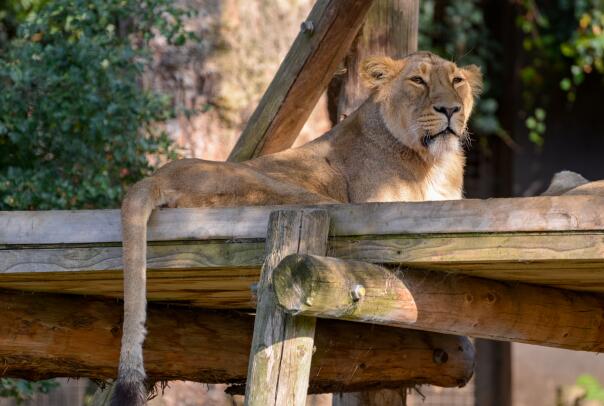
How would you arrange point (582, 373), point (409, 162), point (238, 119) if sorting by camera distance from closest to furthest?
1. point (409, 162)
2. point (238, 119)
3. point (582, 373)

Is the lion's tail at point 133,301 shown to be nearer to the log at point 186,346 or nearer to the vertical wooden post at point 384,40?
the log at point 186,346

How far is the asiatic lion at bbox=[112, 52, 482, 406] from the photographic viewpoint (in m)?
3.95

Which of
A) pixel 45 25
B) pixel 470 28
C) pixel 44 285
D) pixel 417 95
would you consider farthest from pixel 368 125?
pixel 470 28

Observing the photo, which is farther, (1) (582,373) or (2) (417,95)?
(1) (582,373)

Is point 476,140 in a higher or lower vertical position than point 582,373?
higher

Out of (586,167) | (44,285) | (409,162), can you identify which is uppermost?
(586,167)

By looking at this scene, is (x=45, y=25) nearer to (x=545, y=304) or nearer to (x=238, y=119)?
(x=238, y=119)

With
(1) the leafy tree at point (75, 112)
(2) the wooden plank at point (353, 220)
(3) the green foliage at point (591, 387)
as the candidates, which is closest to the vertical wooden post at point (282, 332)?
(2) the wooden plank at point (353, 220)

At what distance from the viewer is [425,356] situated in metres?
5.15

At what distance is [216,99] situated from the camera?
6941 mm

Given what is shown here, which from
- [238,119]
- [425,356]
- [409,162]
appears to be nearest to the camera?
[409,162]

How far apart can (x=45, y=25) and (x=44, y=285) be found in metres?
2.32

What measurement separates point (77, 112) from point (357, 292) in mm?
2869

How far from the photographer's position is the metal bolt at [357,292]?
3113mm
